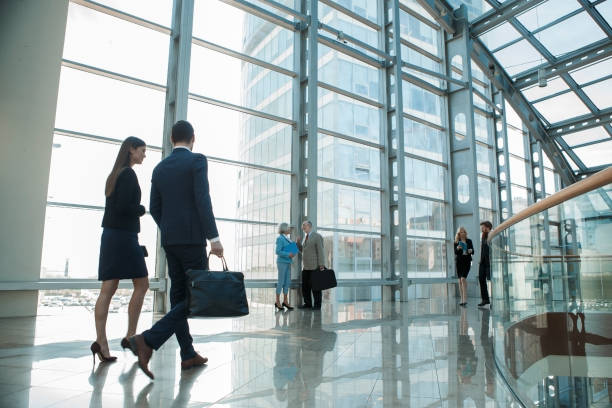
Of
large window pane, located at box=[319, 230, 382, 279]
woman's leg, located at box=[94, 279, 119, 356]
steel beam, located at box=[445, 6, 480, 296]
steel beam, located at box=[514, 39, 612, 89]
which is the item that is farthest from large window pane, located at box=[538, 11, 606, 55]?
woman's leg, located at box=[94, 279, 119, 356]

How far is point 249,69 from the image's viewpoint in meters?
7.81

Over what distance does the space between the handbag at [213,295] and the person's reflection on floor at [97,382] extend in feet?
1.73

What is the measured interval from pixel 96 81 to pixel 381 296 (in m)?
6.82

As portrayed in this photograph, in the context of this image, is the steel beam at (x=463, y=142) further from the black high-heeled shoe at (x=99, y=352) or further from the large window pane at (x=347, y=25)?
the black high-heeled shoe at (x=99, y=352)

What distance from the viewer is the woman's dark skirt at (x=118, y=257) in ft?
8.73

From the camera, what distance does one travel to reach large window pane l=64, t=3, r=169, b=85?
6.00 m

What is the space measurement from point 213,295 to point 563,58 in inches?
566

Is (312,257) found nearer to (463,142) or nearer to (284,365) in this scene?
(284,365)

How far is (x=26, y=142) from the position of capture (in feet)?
16.9

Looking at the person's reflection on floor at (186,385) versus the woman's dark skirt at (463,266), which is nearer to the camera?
the person's reflection on floor at (186,385)

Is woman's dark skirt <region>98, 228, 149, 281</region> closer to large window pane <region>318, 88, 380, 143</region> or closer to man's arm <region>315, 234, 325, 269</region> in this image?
man's arm <region>315, 234, 325, 269</region>

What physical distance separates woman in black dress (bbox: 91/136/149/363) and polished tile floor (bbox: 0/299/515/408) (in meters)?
0.28

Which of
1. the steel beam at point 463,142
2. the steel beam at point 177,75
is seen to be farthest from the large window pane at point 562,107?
the steel beam at point 177,75

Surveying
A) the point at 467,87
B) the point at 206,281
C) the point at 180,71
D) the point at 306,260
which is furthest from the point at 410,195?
the point at 206,281
